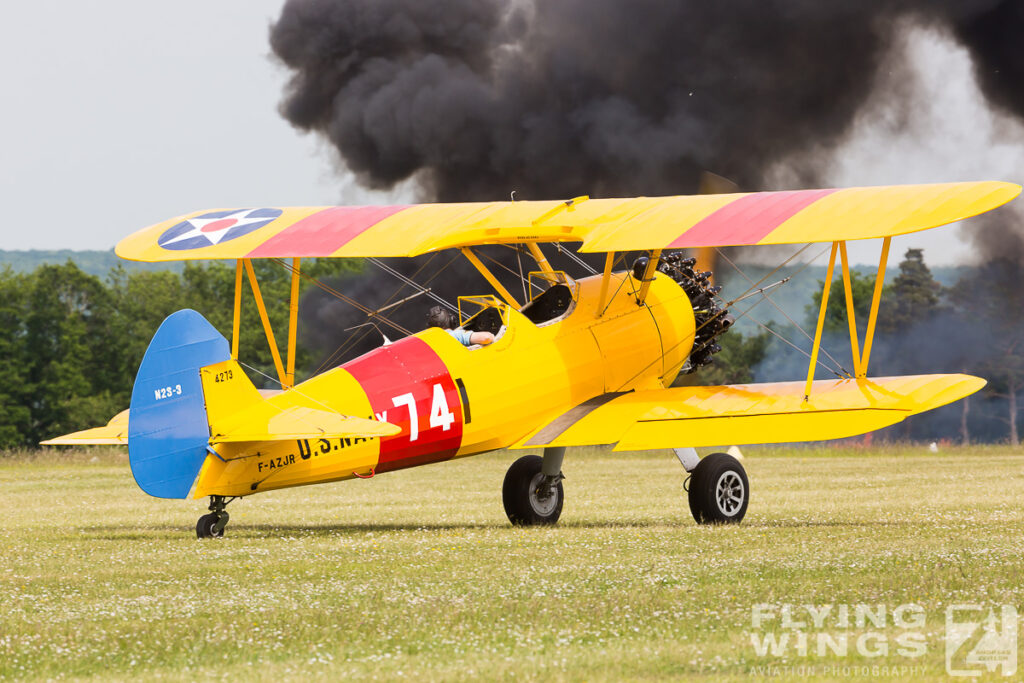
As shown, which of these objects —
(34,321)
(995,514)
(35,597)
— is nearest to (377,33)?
(34,321)

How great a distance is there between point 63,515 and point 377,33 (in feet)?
96.8

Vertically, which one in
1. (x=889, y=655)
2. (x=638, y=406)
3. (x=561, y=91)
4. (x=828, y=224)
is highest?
(x=561, y=91)

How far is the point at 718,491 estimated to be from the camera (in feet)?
42.1

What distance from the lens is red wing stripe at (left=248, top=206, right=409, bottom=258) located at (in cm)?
1318

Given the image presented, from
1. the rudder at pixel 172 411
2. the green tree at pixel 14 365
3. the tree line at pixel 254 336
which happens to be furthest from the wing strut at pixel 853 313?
the green tree at pixel 14 365

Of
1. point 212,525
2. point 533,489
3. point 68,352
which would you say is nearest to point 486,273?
point 533,489

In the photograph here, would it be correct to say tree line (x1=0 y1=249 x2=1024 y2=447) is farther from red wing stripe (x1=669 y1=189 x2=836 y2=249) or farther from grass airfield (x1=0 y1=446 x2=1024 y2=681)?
red wing stripe (x1=669 y1=189 x2=836 y2=249)

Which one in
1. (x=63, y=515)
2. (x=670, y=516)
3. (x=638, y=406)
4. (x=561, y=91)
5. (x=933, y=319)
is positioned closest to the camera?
(x=638, y=406)

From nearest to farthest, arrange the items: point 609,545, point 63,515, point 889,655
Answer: point 889,655 < point 609,545 < point 63,515

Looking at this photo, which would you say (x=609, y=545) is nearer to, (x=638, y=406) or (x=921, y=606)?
(x=638, y=406)

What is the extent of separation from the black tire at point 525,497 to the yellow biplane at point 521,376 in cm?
2

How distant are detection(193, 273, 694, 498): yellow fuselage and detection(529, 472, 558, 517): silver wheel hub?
2.01 ft

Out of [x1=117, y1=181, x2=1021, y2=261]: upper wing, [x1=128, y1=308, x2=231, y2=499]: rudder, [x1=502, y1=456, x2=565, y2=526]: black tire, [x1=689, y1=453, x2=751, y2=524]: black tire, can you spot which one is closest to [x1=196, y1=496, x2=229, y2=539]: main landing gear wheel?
[x1=128, y1=308, x2=231, y2=499]: rudder

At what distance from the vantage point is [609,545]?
10.8 m
